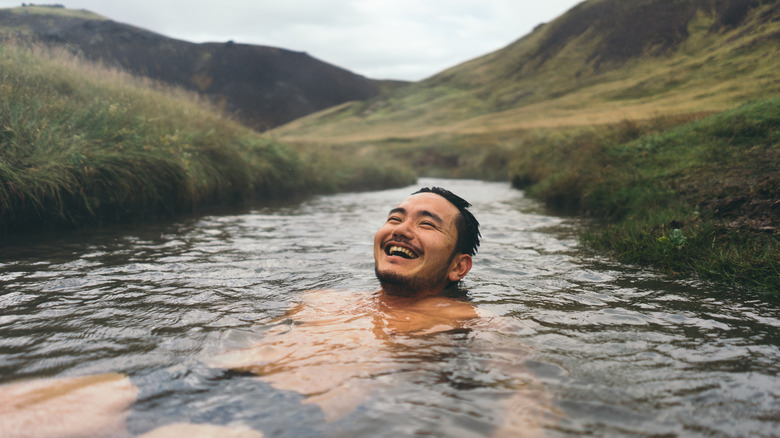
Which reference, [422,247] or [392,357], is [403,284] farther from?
[392,357]

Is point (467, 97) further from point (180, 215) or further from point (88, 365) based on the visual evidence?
point (88, 365)

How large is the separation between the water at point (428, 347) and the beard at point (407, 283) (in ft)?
1.14

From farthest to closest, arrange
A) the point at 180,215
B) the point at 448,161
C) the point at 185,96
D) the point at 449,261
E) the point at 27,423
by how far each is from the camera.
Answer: the point at 448,161
the point at 185,96
the point at 180,215
the point at 449,261
the point at 27,423

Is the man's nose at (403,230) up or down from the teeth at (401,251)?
up

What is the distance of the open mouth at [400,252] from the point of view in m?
4.27

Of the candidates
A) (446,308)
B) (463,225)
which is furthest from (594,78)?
(446,308)

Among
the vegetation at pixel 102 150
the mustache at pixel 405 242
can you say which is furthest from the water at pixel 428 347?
the vegetation at pixel 102 150

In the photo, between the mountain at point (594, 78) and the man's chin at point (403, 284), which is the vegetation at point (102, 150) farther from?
the mountain at point (594, 78)

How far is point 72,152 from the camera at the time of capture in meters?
7.84

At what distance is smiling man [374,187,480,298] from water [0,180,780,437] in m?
0.39

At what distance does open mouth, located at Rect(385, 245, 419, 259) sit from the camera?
4266 mm

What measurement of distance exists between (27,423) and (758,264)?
5.39 metres

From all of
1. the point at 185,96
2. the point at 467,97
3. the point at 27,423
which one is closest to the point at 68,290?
the point at 27,423

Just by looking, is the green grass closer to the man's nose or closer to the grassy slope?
the grassy slope
